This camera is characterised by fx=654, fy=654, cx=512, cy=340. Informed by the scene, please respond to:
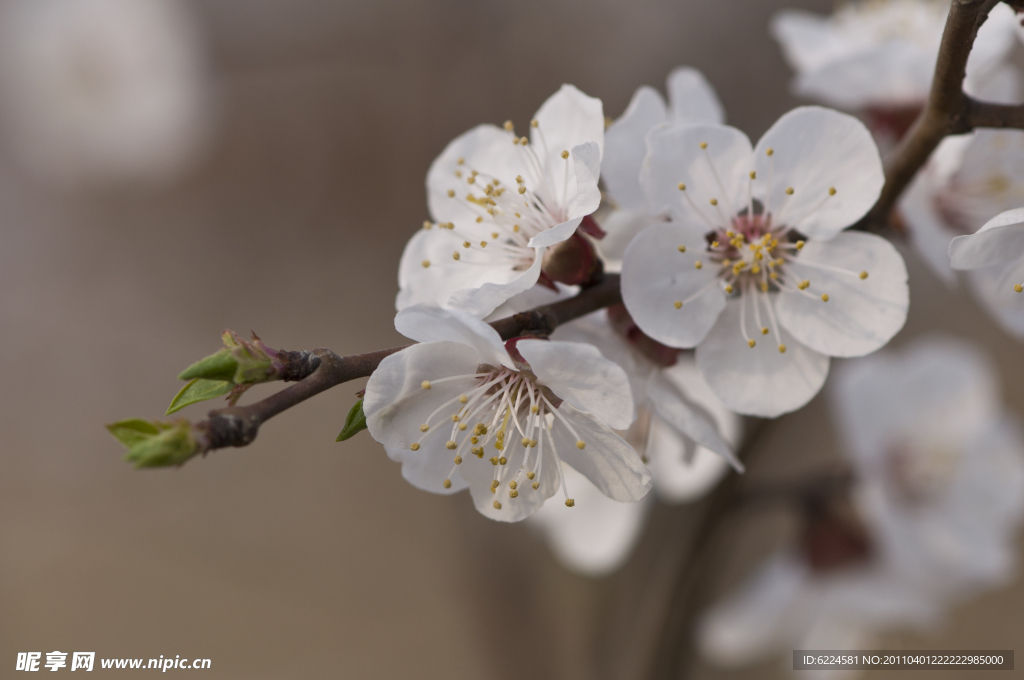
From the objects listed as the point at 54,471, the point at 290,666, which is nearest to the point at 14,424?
the point at 54,471

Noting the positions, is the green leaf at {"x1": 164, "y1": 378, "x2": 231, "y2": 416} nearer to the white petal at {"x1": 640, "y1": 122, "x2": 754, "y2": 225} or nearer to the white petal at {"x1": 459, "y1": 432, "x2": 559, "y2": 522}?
the white petal at {"x1": 459, "y1": 432, "x2": 559, "y2": 522}

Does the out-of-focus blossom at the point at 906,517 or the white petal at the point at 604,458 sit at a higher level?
the white petal at the point at 604,458

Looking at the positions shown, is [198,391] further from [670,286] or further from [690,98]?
[690,98]

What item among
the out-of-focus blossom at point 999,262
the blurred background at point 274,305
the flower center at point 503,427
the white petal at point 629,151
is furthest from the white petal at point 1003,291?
the blurred background at point 274,305

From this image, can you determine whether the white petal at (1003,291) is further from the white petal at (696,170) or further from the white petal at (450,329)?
the white petal at (450,329)

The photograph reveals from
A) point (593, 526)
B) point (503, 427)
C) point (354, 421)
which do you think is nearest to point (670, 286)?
point (503, 427)

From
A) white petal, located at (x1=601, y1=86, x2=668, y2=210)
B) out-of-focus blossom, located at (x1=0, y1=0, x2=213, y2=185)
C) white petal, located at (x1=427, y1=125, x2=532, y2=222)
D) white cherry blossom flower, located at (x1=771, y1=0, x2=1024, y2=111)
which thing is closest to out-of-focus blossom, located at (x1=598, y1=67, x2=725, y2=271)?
white petal, located at (x1=601, y1=86, x2=668, y2=210)

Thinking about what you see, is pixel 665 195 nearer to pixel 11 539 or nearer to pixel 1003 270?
pixel 1003 270

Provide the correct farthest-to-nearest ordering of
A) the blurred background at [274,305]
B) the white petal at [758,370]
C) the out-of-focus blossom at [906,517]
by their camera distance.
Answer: the blurred background at [274,305] < the out-of-focus blossom at [906,517] < the white petal at [758,370]
